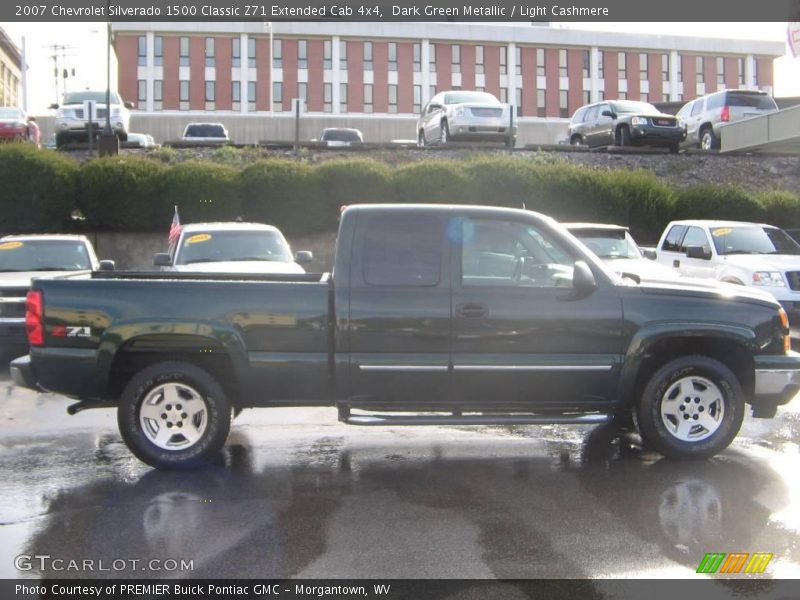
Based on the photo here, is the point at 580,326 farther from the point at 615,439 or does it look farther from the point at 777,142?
the point at 777,142

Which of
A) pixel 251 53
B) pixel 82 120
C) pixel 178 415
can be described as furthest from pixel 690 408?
pixel 251 53

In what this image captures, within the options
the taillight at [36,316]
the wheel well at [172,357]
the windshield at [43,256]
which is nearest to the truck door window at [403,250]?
the wheel well at [172,357]

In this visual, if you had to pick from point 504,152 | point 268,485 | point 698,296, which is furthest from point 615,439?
point 504,152

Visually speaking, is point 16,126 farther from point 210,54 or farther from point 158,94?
point 210,54

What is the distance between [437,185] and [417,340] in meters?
15.1

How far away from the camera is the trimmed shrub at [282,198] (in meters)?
21.2

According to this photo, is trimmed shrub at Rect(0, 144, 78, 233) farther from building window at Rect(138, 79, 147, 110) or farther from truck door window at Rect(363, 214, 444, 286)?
building window at Rect(138, 79, 147, 110)

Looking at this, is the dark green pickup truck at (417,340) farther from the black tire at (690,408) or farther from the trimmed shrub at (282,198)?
the trimmed shrub at (282,198)

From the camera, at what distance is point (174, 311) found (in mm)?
6707

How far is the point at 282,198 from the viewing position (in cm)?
2123

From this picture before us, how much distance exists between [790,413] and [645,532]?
14.1 feet

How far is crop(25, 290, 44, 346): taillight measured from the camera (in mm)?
6738

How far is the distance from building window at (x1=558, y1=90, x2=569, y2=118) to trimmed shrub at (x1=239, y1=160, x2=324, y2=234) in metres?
54.0

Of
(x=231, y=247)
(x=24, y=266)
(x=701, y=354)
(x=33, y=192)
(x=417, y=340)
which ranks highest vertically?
(x=33, y=192)
